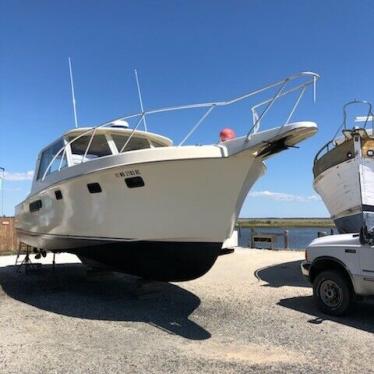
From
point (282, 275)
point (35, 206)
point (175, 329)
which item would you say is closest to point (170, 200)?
point (175, 329)

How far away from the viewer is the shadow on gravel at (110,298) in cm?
728

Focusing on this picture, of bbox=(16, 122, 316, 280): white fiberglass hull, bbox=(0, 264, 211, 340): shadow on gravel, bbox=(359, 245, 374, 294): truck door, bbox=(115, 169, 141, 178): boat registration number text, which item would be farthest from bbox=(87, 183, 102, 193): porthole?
bbox=(359, 245, 374, 294): truck door

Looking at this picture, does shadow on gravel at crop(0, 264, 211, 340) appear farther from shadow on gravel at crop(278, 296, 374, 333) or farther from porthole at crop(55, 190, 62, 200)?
porthole at crop(55, 190, 62, 200)

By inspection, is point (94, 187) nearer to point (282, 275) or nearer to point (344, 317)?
point (344, 317)

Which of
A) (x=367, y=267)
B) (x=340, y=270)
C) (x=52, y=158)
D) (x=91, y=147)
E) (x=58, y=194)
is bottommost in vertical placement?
(x=340, y=270)

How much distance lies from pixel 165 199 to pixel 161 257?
1.04 metres

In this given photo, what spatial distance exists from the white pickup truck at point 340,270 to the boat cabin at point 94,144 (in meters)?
4.30

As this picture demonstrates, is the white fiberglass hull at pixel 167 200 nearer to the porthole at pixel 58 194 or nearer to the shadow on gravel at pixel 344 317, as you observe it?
the porthole at pixel 58 194

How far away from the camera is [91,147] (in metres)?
9.98

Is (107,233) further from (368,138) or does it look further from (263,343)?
(368,138)

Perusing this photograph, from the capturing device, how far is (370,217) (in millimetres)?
11750

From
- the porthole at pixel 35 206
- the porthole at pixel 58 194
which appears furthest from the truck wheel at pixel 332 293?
the porthole at pixel 35 206

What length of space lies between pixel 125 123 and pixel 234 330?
5.25m

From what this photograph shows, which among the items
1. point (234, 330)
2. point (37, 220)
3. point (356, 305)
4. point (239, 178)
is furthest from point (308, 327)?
point (37, 220)
